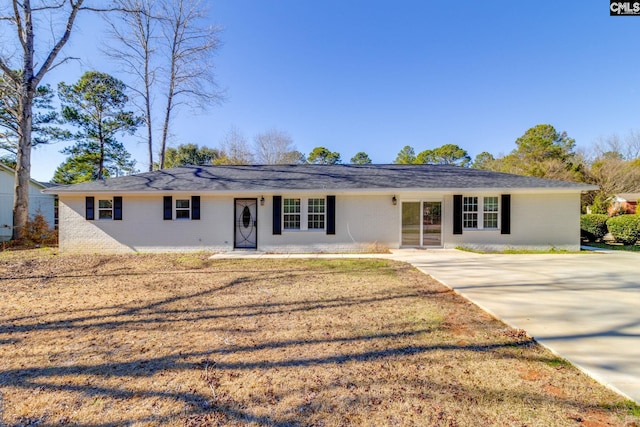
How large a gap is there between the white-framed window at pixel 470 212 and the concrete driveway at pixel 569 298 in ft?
5.85

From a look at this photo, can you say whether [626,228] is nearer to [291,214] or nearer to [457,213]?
[457,213]

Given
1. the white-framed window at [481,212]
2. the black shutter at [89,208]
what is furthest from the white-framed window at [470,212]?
the black shutter at [89,208]

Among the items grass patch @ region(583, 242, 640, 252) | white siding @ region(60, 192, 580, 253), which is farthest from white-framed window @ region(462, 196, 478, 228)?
grass patch @ region(583, 242, 640, 252)

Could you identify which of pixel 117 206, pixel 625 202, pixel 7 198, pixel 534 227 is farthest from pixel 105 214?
pixel 625 202

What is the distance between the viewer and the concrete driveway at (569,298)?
299cm

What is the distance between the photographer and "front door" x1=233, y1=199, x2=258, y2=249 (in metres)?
11.0

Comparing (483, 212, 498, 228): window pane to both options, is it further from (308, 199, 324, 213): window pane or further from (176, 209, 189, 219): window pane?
(176, 209, 189, 219): window pane

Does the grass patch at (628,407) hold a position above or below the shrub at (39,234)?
below

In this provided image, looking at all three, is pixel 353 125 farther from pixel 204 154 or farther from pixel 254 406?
pixel 254 406

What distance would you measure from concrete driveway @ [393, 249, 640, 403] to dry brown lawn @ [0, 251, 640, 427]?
0.31m

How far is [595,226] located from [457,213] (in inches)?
343

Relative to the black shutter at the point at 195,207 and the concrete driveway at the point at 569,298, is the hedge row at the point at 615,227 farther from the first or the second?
the black shutter at the point at 195,207

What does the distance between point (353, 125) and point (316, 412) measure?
918 inches

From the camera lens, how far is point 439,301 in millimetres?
4891
